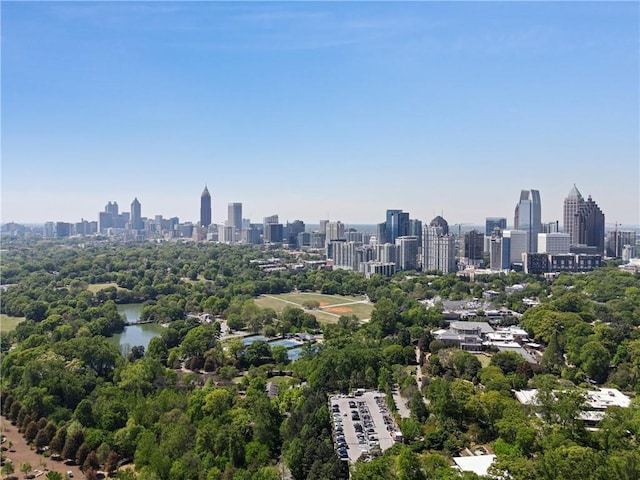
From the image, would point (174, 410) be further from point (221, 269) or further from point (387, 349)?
point (221, 269)

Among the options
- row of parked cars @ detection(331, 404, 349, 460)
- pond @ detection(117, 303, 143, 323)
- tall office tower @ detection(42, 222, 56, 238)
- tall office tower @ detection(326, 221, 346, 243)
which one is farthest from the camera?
tall office tower @ detection(42, 222, 56, 238)

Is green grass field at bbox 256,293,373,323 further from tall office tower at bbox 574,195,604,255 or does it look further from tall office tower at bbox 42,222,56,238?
tall office tower at bbox 42,222,56,238

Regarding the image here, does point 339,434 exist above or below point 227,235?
below

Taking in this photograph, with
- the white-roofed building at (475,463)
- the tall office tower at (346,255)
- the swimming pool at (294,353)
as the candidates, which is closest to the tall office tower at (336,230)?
the tall office tower at (346,255)

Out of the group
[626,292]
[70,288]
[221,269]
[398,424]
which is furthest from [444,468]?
[221,269]

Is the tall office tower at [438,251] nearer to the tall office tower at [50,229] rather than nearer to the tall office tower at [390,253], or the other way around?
the tall office tower at [390,253]

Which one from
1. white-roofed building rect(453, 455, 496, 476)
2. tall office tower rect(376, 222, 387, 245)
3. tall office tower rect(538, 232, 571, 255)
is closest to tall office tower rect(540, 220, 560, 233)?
tall office tower rect(538, 232, 571, 255)

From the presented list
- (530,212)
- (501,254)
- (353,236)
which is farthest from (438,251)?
(353,236)

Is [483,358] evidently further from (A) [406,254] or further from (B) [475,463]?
(A) [406,254]
